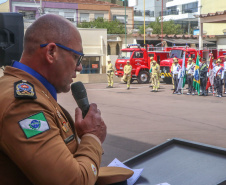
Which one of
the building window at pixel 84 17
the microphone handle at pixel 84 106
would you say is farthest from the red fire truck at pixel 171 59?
the building window at pixel 84 17

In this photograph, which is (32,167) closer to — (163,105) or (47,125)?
(47,125)

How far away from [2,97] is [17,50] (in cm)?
223

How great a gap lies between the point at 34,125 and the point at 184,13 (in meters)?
76.4

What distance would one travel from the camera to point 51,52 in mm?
1582

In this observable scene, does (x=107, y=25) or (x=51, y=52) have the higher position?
(x=107, y=25)

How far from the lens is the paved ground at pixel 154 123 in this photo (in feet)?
23.1

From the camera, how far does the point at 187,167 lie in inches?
82.6

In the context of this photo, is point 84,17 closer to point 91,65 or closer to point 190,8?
point 91,65

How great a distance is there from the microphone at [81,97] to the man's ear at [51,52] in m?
0.29

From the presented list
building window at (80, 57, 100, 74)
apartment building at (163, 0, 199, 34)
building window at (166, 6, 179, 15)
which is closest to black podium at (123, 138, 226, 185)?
building window at (80, 57, 100, 74)

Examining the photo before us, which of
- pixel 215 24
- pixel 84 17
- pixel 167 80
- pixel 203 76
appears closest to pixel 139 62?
pixel 167 80

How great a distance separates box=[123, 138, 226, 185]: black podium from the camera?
196cm

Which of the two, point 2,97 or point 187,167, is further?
point 187,167

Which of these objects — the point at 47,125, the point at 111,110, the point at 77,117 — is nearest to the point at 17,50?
the point at 77,117
